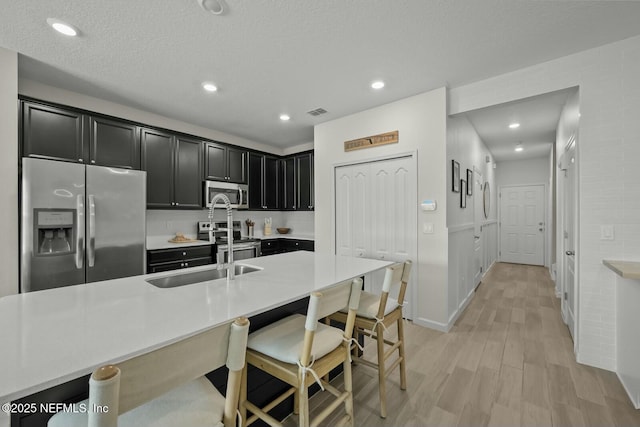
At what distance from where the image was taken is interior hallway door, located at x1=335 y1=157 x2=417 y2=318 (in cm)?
323

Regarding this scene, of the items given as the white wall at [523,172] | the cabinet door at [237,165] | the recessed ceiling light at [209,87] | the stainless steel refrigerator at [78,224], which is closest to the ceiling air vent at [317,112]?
the recessed ceiling light at [209,87]

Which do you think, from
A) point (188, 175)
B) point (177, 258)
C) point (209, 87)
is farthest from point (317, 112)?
point (177, 258)

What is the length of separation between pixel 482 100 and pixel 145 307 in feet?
11.1

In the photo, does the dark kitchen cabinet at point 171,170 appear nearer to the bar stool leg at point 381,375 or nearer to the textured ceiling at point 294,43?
the textured ceiling at point 294,43

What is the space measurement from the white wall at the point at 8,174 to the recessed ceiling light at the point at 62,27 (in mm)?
685

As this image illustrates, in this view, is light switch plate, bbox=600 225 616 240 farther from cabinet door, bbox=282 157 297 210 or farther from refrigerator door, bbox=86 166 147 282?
refrigerator door, bbox=86 166 147 282

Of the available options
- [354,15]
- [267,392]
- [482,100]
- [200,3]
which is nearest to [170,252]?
[267,392]

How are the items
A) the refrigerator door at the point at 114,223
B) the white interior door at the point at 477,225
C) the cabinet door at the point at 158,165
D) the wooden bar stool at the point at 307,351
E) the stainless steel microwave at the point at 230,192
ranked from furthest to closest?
the white interior door at the point at 477,225
the stainless steel microwave at the point at 230,192
the cabinet door at the point at 158,165
the refrigerator door at the point at 114,223
the wooden bar stool at the point at 307,351

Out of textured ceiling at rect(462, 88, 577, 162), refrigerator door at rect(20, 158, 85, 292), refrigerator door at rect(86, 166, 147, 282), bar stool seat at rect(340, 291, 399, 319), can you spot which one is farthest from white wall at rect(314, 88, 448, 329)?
refrigerator door at rect(20, 158, 85, 292)

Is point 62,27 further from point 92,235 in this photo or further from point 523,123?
point 523,123

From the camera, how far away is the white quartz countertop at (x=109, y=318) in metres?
0.74

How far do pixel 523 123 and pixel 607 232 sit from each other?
7.95 ft

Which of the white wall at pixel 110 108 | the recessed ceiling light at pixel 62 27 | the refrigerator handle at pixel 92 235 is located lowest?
the refrigerator handle at pixel 92 235

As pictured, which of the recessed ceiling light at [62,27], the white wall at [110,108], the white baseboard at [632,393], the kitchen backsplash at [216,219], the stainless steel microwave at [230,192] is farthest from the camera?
the stainless steel microwave at [230,192]
